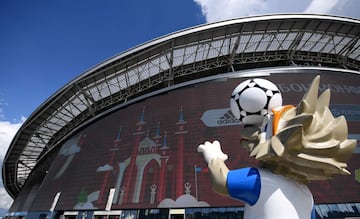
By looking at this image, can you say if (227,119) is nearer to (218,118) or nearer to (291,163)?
(218,118)

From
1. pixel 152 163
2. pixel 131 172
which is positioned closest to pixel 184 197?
pixel 152 163

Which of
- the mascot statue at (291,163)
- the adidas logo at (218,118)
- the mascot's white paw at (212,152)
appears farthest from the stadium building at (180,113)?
the mascot statue at (291,163)

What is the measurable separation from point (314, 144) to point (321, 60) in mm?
21753

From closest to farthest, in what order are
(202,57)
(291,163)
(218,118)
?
(291,163), (218,118), (202,57)

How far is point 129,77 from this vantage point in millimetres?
19453

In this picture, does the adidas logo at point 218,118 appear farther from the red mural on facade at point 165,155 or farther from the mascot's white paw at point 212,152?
the mascot's white paw at point 212,152

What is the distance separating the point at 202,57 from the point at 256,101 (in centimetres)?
1701

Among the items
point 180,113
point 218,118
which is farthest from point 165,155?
point 218,118

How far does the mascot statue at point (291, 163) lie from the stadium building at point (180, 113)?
10173 mm

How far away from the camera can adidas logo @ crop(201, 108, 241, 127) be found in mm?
13766

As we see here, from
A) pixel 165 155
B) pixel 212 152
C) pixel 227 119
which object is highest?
pixel 227 119

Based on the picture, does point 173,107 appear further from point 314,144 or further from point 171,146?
point 314,144

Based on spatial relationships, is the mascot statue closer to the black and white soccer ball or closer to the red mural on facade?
the black and white soccer ball

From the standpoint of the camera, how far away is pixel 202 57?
19000mm
